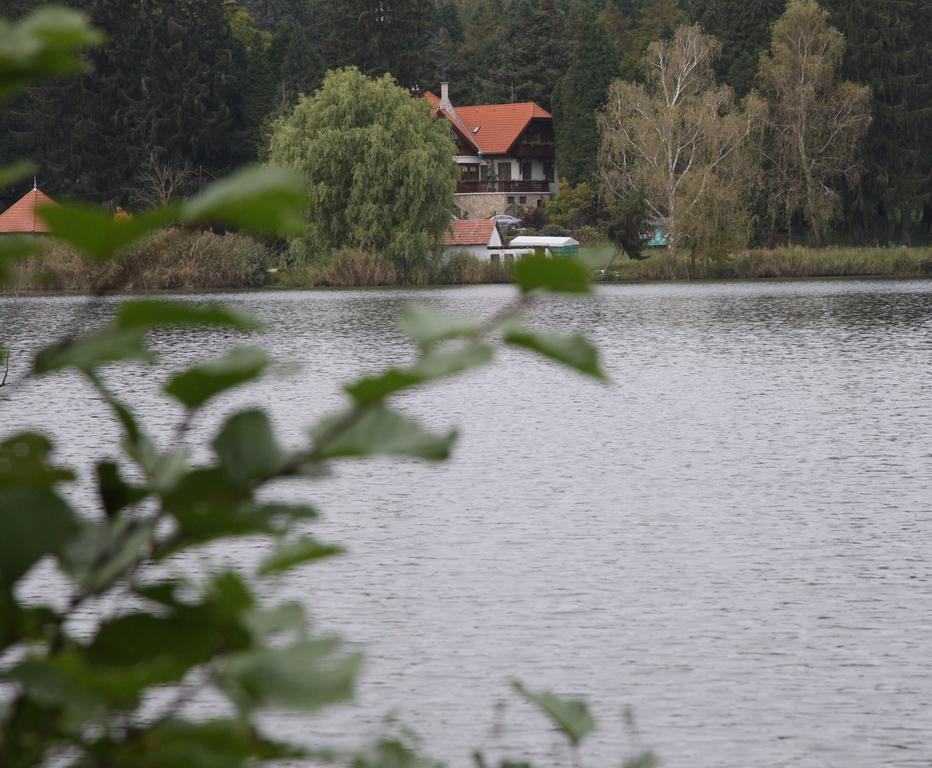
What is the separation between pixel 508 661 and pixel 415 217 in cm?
4550

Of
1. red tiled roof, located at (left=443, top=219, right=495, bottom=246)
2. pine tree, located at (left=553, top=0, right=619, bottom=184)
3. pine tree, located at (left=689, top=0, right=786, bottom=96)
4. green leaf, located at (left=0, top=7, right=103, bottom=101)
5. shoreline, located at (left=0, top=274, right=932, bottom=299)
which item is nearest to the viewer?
green leaf, located at (left=0, top=7, right=103, bottom=101)

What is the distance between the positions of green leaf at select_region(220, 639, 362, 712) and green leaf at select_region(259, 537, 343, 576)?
5cm

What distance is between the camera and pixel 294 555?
89cm

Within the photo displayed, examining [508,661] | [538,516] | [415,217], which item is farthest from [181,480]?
[415,217]

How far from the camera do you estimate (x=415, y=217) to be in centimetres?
5272

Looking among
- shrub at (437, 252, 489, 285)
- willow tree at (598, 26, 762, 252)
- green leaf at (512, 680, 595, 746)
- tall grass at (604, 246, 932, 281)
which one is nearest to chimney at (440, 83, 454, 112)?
willow tree at (598, 26, 762, 252)

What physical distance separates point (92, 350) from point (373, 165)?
2013 inches

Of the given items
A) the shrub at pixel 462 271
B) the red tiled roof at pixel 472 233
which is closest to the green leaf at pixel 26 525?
the shrub at pixel 462 271

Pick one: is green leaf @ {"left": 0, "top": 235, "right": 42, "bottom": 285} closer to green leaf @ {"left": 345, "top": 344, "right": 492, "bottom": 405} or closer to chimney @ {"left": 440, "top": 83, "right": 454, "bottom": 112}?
green leaf @ {"left": 345, "top": 344, "right": 492, "bottom": 405}

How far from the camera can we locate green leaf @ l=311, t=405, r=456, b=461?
0.82 m

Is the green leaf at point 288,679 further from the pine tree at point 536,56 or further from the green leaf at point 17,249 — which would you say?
the pine tree at point 536,56

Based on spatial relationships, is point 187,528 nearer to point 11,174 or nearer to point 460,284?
point 11,174

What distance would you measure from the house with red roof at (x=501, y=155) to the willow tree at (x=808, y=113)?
767 inches

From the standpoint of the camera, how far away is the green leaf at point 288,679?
0.82m
